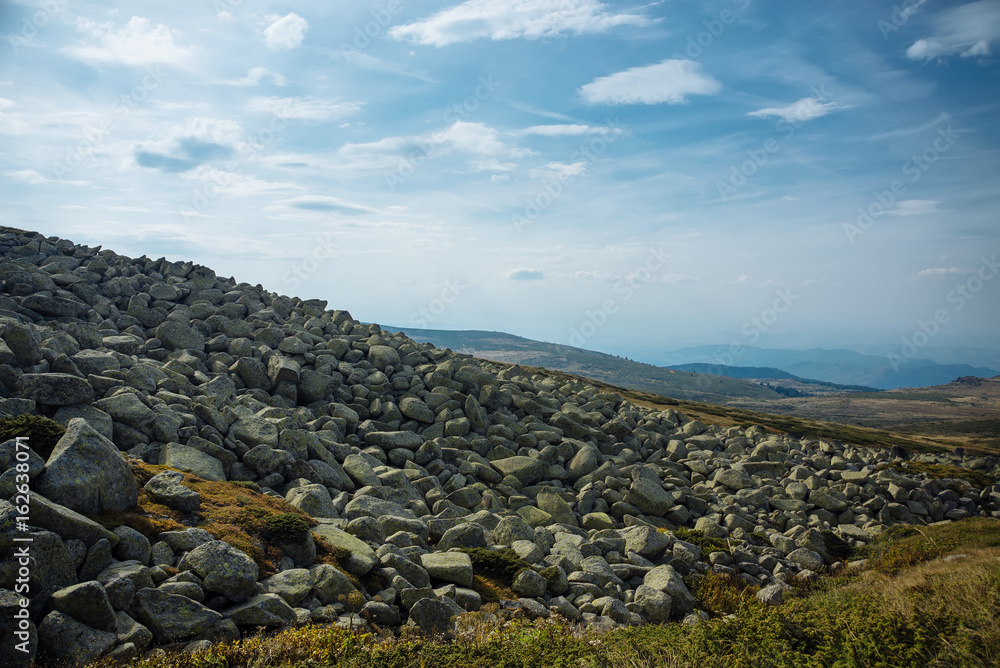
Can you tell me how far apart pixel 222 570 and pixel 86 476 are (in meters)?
4.26

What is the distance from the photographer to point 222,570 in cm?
1209

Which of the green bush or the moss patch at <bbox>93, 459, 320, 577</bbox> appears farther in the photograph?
the green bush

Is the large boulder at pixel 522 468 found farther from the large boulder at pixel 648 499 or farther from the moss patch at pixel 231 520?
the moss patch at pixel 231 520

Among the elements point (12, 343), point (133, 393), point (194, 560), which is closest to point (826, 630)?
point (194, 560)

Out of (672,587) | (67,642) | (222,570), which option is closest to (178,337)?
(222,570)

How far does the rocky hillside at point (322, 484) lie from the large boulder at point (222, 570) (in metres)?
0.05

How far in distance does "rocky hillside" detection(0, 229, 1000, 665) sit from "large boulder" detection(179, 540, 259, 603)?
0.05 m

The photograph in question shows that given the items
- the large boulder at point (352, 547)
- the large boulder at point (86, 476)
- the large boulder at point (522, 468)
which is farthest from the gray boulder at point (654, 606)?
the large boulder at point (86, 476)

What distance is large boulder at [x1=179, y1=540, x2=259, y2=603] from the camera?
12.0 m

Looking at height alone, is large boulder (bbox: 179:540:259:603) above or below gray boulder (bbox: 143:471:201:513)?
below

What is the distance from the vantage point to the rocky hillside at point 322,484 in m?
11.6

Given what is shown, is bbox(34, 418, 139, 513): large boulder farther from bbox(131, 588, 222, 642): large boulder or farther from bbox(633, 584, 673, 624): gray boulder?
bbox(633, 584, 673, 624): gray boulder

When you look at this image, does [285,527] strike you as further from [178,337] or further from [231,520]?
[178,337]

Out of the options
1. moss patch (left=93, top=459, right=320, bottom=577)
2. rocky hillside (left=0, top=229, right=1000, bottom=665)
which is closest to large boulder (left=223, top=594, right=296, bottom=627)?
rocky hillside (left=0, top=229, right=1000, bottom=665)
